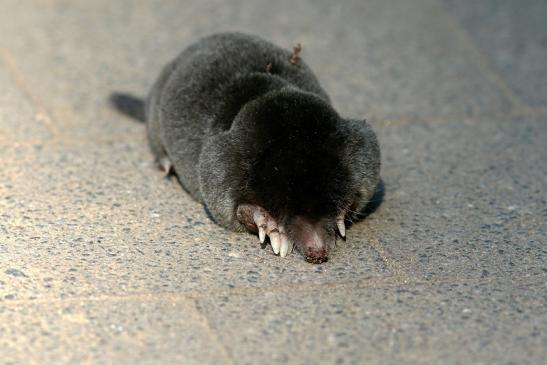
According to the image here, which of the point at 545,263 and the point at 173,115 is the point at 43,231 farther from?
the point at 545,263

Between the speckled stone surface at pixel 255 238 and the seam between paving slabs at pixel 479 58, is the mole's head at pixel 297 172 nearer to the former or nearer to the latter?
the speckled stone surface at pixel 255 238

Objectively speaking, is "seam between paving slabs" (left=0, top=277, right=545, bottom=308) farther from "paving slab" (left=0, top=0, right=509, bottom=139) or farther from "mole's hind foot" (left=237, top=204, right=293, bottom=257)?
"paving slab" (left=0, top=0, right=509, bottom=139)

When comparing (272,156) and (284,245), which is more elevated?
(272,156)

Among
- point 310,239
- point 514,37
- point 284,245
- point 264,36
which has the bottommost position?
point 264,36

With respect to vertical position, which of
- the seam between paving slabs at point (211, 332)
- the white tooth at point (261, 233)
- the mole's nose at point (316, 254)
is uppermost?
the mole's nose at point (316, 254)

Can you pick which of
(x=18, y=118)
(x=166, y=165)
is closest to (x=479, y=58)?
(x=166, y=165)

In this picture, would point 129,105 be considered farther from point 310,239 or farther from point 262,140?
point 310,239

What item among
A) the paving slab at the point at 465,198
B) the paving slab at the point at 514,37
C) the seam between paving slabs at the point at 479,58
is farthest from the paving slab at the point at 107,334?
the paving slab at the point at 514,37

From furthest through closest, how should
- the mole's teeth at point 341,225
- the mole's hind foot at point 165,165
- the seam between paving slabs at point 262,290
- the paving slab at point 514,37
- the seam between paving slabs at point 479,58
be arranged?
the paving slab at point 514,37 → the seam between paving slabs at point 479,58 → the mole's hind foot at point 165,165 → the mole's teeth at point 341,225 → the seam between paving slabs at point 262,290
